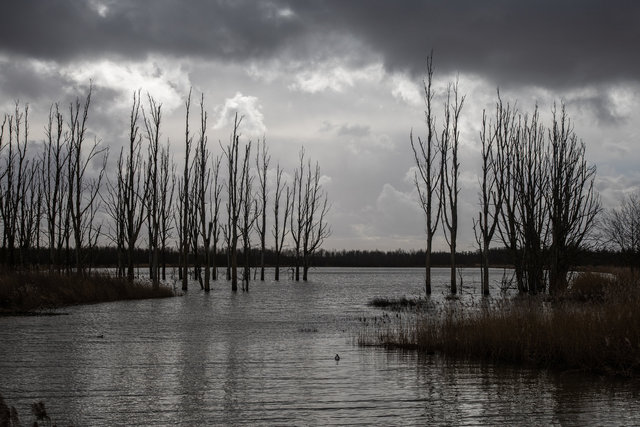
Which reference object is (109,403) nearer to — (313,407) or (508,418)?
(313,407)

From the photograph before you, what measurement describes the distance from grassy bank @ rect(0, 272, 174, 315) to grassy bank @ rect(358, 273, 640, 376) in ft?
43.3

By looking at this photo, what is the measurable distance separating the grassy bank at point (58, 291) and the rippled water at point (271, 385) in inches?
249

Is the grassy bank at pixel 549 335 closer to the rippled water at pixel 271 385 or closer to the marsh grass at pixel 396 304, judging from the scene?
→ the rippled water at pixel 271 385

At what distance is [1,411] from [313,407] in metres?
3.32

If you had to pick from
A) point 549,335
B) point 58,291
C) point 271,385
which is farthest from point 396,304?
point 271,385

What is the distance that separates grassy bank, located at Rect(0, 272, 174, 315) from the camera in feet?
68.5

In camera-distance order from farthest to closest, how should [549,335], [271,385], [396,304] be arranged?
[396,304] < [549,335] < [271,385]

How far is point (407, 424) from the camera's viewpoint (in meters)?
6.66

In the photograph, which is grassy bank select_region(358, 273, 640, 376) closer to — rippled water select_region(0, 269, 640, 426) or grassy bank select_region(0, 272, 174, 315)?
rippled water select_region(0, 269, 640, 426)

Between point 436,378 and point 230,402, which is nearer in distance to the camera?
Answer: point 230,402

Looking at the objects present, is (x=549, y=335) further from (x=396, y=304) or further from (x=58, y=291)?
(x=58, y=291)

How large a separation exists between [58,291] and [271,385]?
17.5 meters

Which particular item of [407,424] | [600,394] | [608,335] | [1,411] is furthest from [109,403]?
[608,335]

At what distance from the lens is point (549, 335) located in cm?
1046
